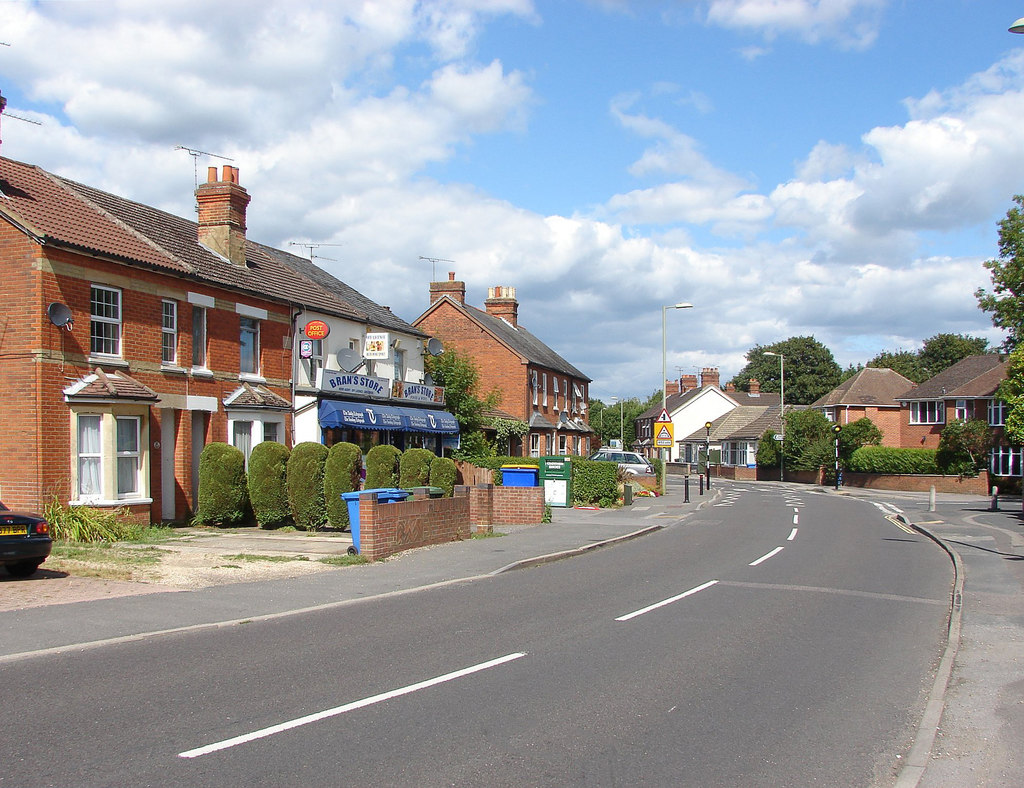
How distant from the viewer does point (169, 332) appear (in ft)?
71.5

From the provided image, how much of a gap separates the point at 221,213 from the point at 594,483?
15.0 metres

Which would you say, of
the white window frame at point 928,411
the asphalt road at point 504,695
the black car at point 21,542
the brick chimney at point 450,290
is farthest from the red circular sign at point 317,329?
the white window frame at point 928,411

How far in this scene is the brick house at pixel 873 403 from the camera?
64.4m

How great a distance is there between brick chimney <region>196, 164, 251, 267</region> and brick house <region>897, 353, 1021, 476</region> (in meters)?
39.1

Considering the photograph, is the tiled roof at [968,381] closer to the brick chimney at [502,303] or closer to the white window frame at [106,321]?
the brick chimney at [502,303]

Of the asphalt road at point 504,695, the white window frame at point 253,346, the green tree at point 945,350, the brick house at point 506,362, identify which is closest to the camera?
the asphalt road at point 504,695

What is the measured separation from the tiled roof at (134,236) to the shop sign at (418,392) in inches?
119

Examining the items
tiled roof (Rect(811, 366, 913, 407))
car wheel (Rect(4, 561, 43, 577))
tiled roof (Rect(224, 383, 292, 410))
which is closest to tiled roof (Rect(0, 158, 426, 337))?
tiled roof (Rect(224, 383, 292, 410))

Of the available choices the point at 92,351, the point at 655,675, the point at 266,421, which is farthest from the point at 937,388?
the point at 655,675

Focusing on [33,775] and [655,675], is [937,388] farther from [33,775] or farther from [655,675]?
[33,775]

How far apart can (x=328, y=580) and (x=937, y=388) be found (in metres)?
53.6

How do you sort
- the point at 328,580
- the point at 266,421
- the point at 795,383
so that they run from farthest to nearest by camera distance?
1. the point at 795,383
2. the point at 266,421
3. the point at 328,580

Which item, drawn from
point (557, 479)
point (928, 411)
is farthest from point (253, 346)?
point (928, 411)

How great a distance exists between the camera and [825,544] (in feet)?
66.6
